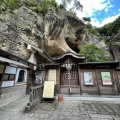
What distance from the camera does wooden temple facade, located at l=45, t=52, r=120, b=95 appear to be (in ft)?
23.8

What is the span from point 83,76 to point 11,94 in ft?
19.4

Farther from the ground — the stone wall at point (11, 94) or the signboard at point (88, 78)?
the signboard at point (88, 78)

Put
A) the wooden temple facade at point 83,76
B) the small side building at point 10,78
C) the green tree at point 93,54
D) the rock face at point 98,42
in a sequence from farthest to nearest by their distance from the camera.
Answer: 1. the rock face at point 98,42
2. the green tree at point 93,54
3. the wooden temple facade at point 83,76
4. the small side building at point 10,78

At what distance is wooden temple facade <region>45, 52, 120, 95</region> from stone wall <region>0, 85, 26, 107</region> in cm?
253

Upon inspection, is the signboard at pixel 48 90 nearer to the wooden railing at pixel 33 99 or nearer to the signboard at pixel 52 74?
the wooden railing at pixel 33 99

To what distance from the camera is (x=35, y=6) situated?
13422mm

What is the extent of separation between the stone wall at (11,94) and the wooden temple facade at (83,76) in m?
2.53

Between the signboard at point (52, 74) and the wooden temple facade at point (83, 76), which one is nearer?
the wooden temple facade at point (83, 76)

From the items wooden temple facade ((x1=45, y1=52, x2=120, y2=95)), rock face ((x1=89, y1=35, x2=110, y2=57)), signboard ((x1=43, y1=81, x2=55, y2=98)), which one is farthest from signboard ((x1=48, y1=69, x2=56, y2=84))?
rock face ((x1=89, y1=35, x2=110, y2=57))

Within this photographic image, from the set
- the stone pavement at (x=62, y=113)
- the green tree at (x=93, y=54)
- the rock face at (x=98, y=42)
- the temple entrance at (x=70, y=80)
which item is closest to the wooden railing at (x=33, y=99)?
the stone pavement at (x=62, y=113)

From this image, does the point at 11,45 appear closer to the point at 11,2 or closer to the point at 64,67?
the point at 64,67

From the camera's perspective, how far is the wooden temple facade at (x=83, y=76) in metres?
7.27

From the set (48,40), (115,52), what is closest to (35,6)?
(48,40)

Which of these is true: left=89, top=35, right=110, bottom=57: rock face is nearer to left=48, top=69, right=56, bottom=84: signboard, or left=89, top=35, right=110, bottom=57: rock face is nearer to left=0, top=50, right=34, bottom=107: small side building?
left=48, top=69, right=56, bottom=84: signboard
